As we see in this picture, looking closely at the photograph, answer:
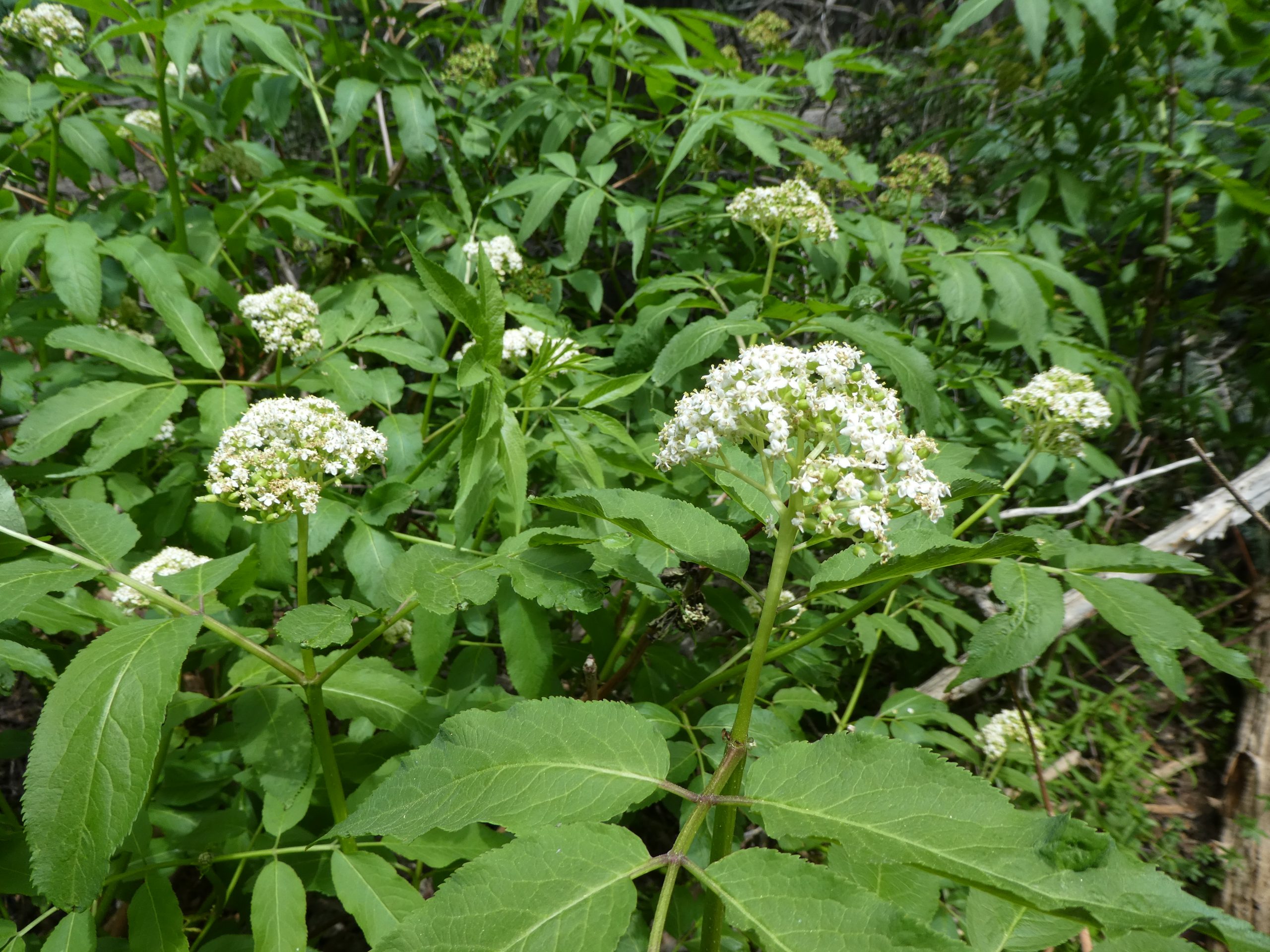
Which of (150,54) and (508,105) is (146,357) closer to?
(150,54)

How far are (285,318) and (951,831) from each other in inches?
84.1

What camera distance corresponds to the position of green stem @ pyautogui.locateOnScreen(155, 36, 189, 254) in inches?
84.7

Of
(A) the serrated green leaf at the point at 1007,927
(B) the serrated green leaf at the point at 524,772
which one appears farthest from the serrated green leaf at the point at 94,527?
(A) the serrated green leaf at the point at 1007,927

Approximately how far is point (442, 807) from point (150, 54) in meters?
3.09

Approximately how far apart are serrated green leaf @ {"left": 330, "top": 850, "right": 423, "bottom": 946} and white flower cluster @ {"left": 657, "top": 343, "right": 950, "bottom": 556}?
962 millimetres

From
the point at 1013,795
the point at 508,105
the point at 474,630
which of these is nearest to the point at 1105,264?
the point at 1013,795

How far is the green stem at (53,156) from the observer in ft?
7.84

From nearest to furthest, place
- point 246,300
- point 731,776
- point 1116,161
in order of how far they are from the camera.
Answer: point 731,776 < point 246,300 < point 1116,161

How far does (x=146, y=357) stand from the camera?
1888 mm

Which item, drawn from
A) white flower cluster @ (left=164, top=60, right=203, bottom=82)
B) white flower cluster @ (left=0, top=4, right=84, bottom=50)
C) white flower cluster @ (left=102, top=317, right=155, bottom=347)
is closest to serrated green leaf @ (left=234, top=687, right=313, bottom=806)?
white flower cluster @ (left=102, top=317, right=155, bottom=347)

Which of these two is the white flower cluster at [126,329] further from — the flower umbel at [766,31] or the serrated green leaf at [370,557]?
the flower umbel at [766,31]

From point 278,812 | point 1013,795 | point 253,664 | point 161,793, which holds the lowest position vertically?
point 1013,795

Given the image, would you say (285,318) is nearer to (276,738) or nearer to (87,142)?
(87,142)

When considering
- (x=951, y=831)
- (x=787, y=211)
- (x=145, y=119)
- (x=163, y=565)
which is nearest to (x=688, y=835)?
(x=951, y=831)
